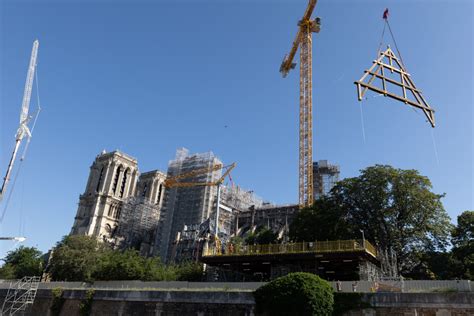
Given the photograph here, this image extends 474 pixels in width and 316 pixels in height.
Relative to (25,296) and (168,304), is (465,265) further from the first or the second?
(25,296)

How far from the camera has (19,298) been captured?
31781mm

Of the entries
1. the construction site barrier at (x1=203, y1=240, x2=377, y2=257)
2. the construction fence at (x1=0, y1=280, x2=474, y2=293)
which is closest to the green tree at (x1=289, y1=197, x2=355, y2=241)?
the construction site barrier at (x1=203, y1=240, x2=377, y2=257)

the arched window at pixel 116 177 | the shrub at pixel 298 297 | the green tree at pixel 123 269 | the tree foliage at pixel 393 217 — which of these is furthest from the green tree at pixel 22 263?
the shrub at pixel 298 297

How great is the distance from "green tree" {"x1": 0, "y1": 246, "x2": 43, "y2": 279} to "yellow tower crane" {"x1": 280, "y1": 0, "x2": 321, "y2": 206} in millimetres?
44322

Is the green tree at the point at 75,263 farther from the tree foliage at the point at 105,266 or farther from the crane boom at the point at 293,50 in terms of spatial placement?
the crane boom at the point at 293,50

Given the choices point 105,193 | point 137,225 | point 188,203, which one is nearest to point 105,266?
point 188,203

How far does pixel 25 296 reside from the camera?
31.7m

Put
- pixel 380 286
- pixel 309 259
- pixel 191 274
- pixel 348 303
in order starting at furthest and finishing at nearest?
pixel 191 274, pixel 309 259, pixel 380 286, pixel 348 303

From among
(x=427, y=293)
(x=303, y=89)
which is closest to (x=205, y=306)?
(x=427, y=293)

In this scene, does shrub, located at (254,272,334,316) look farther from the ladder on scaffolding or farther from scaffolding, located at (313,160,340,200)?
scaffolding, located at (313,160,340,200)

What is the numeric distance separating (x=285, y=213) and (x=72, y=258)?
41.6 m

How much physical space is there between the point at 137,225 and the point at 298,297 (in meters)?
79.9

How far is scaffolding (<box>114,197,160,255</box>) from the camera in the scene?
296ft

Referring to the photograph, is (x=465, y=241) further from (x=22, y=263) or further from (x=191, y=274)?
(x=22, y=263)
